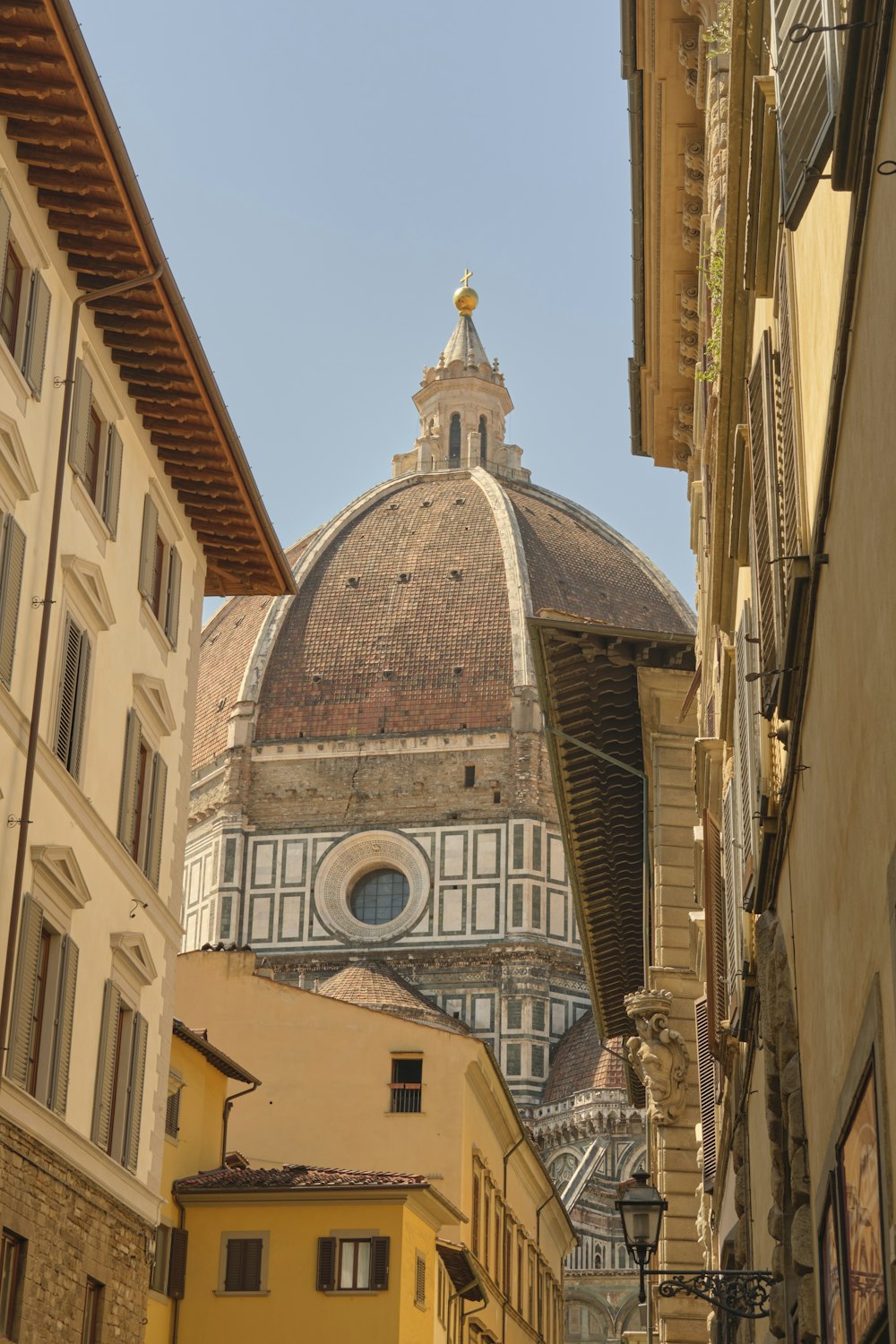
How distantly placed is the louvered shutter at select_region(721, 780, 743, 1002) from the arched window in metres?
83.4

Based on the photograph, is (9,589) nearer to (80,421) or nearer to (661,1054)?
(80,421)

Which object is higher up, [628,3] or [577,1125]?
[577,1125]

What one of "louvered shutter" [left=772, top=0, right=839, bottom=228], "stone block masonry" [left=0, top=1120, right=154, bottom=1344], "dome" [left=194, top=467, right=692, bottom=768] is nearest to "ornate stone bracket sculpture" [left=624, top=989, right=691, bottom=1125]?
"stone block masonry" [left=0, top=1120, right=154, bottom=1344]

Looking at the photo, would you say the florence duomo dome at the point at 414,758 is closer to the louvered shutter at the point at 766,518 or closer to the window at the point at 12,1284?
the window at the point at 12,1284

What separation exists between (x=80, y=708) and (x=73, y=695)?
0.50 ft

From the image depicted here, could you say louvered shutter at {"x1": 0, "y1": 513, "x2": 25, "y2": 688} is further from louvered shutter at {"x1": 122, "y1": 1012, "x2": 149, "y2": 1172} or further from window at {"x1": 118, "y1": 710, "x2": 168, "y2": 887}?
louvered shutter at {"x1": 122, "y1": 1012, "x2": 149, "y2": 1172}

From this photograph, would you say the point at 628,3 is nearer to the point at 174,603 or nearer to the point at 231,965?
the point at 174,603

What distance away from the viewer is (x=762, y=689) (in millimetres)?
8539

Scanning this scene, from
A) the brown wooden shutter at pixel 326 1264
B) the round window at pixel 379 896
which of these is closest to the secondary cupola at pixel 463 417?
the round window at pixel 379 896

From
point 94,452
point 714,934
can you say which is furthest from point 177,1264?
point 714,934

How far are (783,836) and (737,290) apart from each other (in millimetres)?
2640

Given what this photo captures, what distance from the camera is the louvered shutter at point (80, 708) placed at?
15.2 m

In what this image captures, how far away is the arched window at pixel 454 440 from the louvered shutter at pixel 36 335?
3183 inches

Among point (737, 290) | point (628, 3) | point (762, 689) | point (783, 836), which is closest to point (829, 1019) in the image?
point (783, 836)
